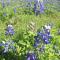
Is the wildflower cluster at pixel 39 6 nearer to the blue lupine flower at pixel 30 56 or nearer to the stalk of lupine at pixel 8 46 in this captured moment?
the stalk of lupine at pixel 8 46

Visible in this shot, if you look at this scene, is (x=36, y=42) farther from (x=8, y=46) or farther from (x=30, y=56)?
(x=8, y=46)

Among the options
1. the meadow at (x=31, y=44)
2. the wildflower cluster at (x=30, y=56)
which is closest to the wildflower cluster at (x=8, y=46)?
the meadow at (x=31, y=44)

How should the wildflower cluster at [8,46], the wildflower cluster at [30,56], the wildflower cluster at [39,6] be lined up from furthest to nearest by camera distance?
1. the wildflower cluster at [39,6]
2. the wildflower cluster at [8,46]
3. the wildflower cluster at [30,56]

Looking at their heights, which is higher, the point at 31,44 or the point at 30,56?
the point at 31,44

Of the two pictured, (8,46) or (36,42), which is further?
(8,46)

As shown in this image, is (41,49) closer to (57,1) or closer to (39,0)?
(39,0)

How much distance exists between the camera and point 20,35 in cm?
296

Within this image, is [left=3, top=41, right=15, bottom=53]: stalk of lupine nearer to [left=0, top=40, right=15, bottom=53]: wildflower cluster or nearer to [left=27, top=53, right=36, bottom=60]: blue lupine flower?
[left=0, top=40, right=15, bottom=53]: wildflower cluster

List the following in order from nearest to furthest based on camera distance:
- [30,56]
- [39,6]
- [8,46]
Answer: [30,56] < [8,46] < [39,6]

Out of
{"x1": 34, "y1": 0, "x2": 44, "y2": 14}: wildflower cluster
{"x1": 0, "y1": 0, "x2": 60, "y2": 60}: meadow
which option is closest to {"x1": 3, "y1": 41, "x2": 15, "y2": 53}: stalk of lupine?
{"x1": 0, "y1": 0, "x2": 60, "y2": 60}: meadow

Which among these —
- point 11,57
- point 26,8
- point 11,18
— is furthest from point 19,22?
point 11,57

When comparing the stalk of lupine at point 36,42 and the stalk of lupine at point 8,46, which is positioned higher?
the stalk of lupine at point 36,42

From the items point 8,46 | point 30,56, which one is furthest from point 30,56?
point 8,46

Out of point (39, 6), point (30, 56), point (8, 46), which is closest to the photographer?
point (30, 56)
